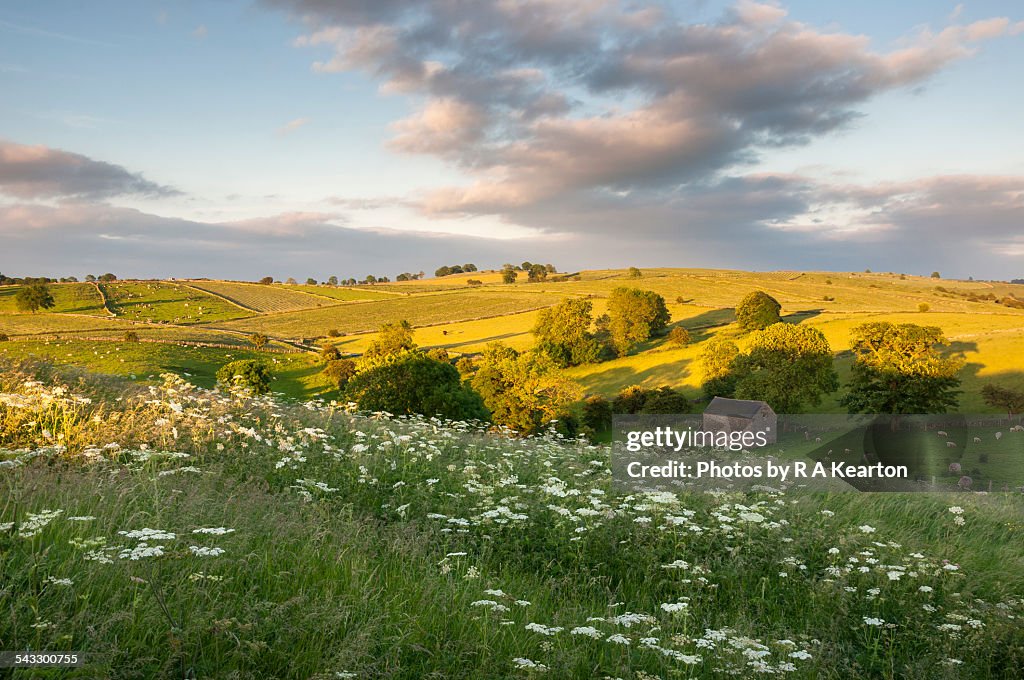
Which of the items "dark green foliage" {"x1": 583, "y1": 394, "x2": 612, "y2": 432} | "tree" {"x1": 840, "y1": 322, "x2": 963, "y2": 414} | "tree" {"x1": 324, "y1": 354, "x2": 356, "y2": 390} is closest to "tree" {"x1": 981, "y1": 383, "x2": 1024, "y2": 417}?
"tree" {"x1": 840, "y1": 322, "x2": 963, "y2": 414}

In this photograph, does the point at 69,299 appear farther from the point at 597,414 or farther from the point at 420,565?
the point at 420,565

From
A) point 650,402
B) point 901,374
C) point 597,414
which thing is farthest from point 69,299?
point 901,374

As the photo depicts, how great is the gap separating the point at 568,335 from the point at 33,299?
88.2m

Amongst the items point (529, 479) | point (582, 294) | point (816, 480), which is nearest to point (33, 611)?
point (529, 479)

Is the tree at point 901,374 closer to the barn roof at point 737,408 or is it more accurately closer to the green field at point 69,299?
the barn roof at point 737,408

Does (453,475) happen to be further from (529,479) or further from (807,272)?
(807,272)

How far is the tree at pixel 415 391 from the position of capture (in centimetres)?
4353

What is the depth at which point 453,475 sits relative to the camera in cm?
975

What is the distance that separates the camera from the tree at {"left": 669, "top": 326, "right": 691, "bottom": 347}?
89.5 m

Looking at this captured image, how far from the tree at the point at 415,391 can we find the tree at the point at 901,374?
30.1 m

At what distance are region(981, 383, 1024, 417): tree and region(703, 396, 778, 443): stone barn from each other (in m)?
18.0

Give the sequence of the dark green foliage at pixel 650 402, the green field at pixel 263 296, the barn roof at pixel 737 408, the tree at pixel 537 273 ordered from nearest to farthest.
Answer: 1. the barn roof at pixel 737 408
2. the dark green foliage at pixel 650 402
3. the green field at pixel 263 296
4. the tree at pixel 537 273

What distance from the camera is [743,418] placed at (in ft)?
169

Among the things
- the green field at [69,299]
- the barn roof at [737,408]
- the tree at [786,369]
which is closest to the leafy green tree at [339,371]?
the barn roof at [737,408]
